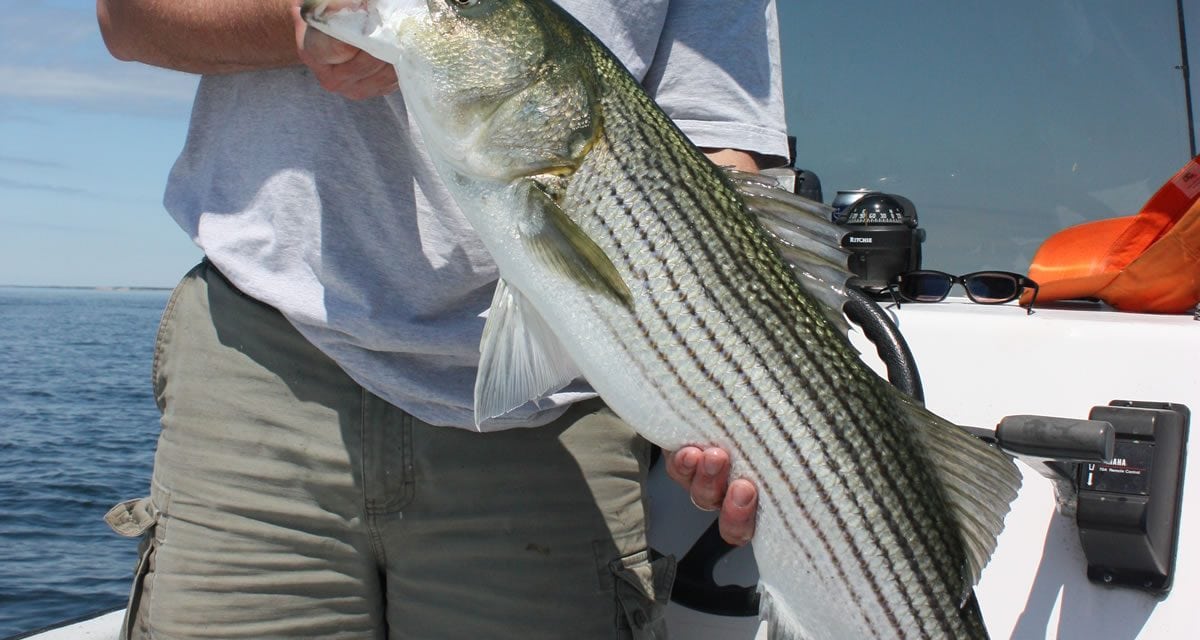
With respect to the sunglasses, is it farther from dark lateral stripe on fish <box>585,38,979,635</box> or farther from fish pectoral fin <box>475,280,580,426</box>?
fish pectoral fin <box>475,280,580,426</box>

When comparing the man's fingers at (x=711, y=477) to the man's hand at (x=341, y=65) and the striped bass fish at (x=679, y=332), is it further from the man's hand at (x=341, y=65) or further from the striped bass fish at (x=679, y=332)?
the man's hand at (x=341, y=65)

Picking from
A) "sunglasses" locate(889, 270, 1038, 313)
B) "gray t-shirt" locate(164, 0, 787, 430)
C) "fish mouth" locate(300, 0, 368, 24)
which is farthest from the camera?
"sunglasses" locate(889, 270, 1038, 313)

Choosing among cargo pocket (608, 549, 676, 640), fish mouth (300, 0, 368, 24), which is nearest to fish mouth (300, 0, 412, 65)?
fish mouth (300, 0, 368, 24)

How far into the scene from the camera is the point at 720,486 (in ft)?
6.24

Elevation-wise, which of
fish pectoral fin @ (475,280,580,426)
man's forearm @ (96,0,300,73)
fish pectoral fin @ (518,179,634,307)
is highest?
man's forearm @ (96,0,300,73)

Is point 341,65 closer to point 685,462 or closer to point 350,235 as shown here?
point 350,235

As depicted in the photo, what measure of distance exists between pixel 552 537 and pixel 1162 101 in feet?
11.8

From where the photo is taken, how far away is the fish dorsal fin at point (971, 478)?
1.92 m

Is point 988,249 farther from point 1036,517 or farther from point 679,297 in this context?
point 679,297

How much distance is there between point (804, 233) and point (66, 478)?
12.6 m

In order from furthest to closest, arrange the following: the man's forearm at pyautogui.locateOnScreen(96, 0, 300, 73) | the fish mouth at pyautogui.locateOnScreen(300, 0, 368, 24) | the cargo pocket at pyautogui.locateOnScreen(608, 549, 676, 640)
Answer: the cargo pocket at pyautogui.locateOnScreen(608, 549, 676, 640) → the man's forearm at pyautogui.locateOnScreen(96, 0, 300, 73) → the fish mouth at pyautogui.locateOnScreen(300, 0, 368, 24)

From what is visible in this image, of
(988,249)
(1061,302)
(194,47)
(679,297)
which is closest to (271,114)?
(194,47)

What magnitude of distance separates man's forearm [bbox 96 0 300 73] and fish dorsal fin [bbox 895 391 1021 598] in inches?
56.9

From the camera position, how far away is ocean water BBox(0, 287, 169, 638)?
802 cm
